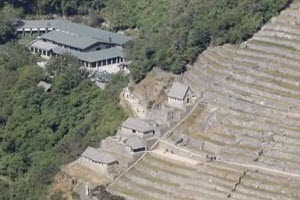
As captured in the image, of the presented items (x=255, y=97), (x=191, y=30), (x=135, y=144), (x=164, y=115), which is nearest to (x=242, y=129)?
(x=255, y=97)

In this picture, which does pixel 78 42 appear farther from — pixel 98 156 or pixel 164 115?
pixel 98 156

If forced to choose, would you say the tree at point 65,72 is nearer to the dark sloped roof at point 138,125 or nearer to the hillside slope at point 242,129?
the hillside slope at point 242,129

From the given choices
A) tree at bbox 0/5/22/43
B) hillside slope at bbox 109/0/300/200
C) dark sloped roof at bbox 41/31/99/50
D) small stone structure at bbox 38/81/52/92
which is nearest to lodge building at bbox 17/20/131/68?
dark sloped roof at bbox 41/31/99/50

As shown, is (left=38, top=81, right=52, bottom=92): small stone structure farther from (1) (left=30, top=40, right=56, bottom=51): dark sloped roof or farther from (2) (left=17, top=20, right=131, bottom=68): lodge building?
(1) (left=30, top=40, right=56, bottom=51): dark sloped roof

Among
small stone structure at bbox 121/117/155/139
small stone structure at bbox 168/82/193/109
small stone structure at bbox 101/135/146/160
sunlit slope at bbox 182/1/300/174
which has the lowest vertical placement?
small stone structure at bbox 101/135/146/160

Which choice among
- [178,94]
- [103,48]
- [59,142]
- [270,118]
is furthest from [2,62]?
[270,118]

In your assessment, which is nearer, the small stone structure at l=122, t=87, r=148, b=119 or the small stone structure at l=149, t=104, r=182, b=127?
the small stone structure at l=149, t=104, r=182, b=127

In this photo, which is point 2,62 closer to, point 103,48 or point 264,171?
point 103,48
